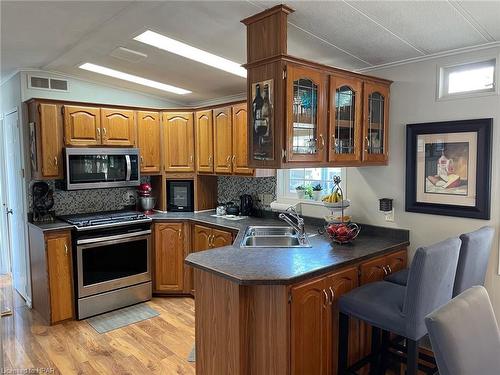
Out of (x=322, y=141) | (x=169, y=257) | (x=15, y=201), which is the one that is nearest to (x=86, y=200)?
(x=15, y=201)

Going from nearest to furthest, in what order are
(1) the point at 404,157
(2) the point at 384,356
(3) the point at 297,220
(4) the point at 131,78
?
(2) the point at 384,356, (1) the point at 404,157, (3) the point at 297,220, (4) the point at 131,78

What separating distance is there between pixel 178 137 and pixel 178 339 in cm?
224

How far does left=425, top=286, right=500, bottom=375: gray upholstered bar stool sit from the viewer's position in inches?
51.4

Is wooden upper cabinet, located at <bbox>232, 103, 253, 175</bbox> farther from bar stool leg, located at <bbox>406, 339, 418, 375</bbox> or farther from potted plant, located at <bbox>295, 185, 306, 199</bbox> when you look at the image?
bar stool leg, located at <bbox>406, 339, 418, 375</bbox>

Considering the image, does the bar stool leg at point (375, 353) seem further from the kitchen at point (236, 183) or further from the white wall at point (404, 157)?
the white wall at point (404, 157)

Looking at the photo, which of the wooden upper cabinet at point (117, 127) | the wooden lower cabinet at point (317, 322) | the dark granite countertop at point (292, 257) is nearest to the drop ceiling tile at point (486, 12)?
the dark granite countertop at point (292, 257)

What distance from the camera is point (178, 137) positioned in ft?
14.6

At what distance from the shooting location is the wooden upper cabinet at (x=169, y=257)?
4199 mm

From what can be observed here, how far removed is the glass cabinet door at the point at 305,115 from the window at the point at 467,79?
99cm

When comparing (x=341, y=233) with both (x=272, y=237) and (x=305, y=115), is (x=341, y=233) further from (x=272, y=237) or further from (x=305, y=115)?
(x=305, y=115)

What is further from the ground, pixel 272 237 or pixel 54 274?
pixel 272 237

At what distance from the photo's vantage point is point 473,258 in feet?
7.70

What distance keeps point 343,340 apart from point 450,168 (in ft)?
4.78

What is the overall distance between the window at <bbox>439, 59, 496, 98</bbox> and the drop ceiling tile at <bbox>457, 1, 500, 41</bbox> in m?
0.31
